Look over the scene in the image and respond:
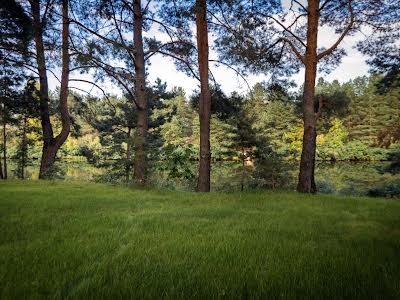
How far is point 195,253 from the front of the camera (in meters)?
3.12

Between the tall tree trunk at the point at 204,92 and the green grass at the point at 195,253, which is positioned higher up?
the tall tree trunk at the point at 204,92

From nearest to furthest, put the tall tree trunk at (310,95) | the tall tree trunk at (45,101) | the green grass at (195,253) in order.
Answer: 1. the green grass at (195,253)
2. the tall tree trunk at (310,95)
3. the tall tree trunk at (45,101)

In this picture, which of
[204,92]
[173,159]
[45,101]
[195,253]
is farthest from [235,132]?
[195,253]

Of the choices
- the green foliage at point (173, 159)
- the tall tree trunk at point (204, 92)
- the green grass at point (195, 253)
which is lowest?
the green grass at point (195, 253)

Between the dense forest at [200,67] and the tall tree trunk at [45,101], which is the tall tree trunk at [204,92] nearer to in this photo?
the dense forest at [200,67]

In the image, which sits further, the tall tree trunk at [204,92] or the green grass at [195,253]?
the tall tree trunk at [204,92]

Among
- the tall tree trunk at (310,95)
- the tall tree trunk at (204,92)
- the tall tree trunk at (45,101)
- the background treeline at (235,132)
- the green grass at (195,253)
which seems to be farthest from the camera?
the tall tree trunk at (45,101)

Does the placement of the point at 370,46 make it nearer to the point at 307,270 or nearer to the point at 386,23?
the point at 386,23

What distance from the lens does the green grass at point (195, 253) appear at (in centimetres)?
222

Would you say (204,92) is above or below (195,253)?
above

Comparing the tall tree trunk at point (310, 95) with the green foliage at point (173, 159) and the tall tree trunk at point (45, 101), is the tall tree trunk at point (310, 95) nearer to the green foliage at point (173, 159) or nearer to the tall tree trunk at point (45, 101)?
the green foliage at point (173, 159)

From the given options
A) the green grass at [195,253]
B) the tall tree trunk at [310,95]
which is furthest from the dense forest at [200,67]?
the green grass at [195,253]

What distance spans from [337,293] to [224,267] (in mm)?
969

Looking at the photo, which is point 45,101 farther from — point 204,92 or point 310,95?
point 310,95
